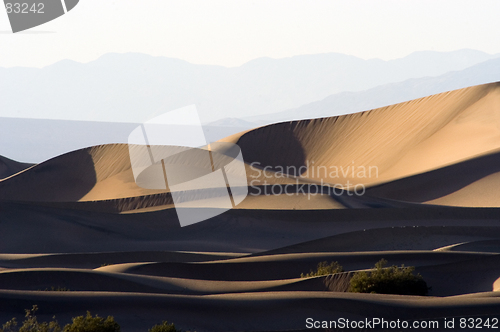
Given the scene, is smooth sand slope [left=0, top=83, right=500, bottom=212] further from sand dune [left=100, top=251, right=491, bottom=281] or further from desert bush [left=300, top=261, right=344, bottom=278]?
desert bush [left=300, top=261, right=344, bottom=278]

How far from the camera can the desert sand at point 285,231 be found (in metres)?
11.4

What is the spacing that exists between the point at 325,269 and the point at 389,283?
7.79 feet

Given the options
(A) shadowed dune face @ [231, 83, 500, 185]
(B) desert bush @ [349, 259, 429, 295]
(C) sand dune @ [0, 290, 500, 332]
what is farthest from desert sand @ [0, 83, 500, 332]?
(B) desert bush @ [349, 259, 429, 295]

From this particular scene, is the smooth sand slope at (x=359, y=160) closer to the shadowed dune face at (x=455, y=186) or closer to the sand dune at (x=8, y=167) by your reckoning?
the shadowed dune face at (x=455, y=186)

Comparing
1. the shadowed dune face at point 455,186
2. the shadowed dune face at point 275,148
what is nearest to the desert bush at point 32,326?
the shadowed dune face at point 455,186

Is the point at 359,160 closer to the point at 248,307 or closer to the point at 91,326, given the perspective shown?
the point at 248,307

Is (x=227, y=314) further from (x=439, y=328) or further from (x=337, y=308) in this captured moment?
(x=439, y=328)

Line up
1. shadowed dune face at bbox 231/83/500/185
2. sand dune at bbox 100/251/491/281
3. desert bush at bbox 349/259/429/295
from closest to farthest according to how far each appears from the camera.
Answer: desert bush at bbox 349/259/429/295 → sand dune at bbox 100/251/491/281 → shadowed dune face at bbox 231/83/500/185

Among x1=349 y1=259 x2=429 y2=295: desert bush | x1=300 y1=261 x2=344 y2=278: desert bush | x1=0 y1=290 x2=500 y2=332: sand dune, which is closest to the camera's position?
x1=0 y1=290 x2=500 y2=332: sand dune

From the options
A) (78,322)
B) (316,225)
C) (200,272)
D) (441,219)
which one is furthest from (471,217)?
(78,322)

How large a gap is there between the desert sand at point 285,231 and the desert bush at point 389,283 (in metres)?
0.64

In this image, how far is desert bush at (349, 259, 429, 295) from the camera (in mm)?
12942

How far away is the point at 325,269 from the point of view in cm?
1506

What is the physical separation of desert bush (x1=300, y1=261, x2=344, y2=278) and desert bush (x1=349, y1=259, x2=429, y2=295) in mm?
1672
